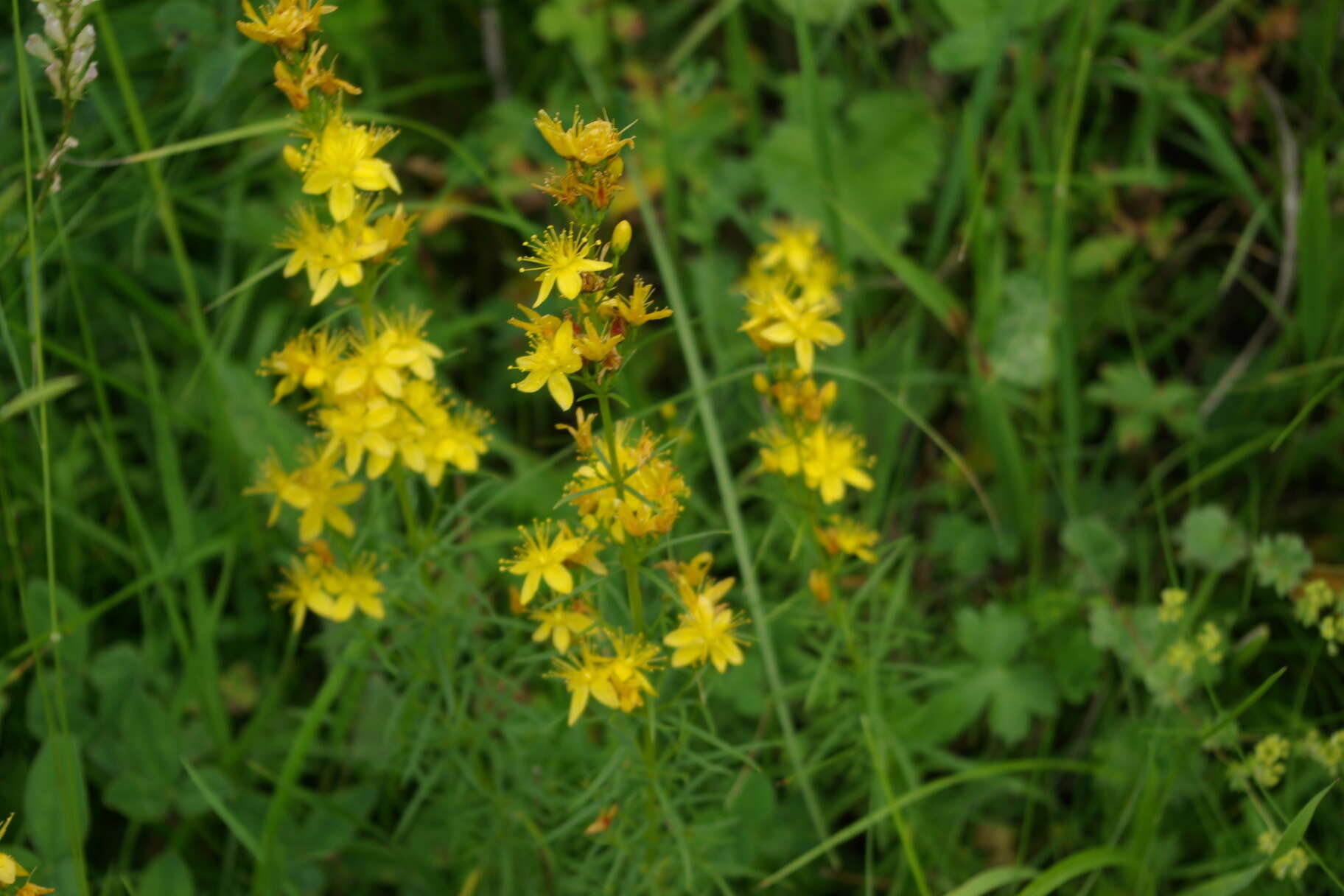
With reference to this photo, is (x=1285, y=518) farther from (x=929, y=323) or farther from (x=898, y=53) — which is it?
(x=898, y=53)

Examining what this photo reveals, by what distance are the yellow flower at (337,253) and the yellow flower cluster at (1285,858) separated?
152 centimetres

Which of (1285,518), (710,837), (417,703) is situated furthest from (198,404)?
(1285,518)

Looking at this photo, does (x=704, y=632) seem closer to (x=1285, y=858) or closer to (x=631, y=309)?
(x=631, y=309)

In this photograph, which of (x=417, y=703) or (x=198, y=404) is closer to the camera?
(x=417, y=703)

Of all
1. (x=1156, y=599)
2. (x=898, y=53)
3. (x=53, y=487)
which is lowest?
(x=1156, y=599)

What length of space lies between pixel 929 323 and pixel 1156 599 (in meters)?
0.85

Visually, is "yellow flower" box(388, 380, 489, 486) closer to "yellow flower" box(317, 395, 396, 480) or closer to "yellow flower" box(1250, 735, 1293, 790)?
"yellow flower" box(317, 395, 396, 480)

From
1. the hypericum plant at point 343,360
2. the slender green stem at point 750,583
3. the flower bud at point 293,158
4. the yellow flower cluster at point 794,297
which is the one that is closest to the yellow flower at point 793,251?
the yellow flower cluster at point 794,297

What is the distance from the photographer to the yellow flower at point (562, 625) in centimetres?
159

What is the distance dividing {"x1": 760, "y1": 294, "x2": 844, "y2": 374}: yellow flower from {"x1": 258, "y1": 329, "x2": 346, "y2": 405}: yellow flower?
64 centimetres

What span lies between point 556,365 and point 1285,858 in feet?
4.07

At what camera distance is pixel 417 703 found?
1.93 meters

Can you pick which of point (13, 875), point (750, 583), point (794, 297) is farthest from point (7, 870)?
point (794, 297)

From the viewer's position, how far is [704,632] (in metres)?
1.56
